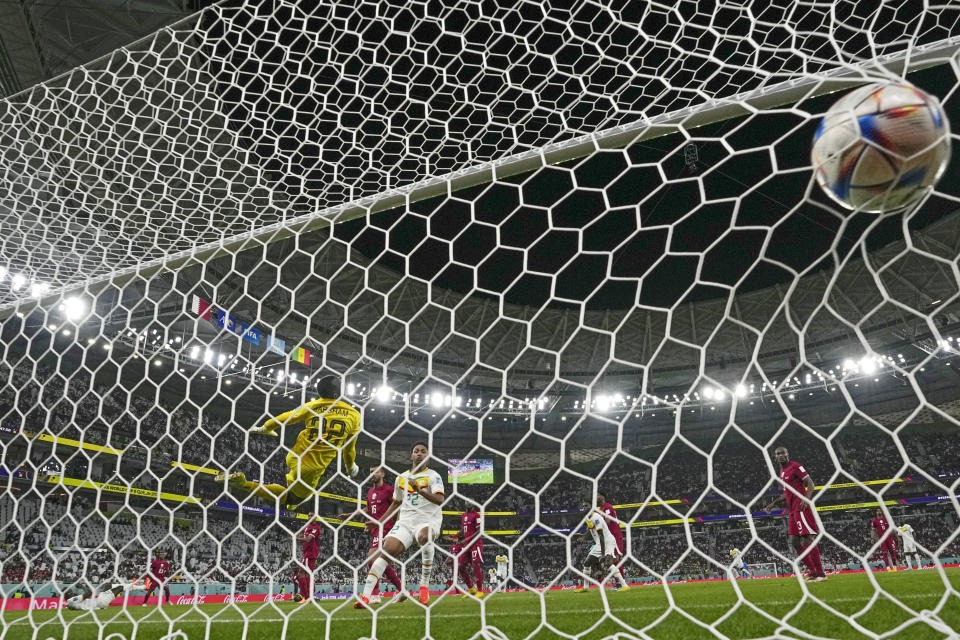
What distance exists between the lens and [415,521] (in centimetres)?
511

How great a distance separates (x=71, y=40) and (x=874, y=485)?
27681mm

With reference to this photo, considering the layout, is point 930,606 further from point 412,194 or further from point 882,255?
point 882,255

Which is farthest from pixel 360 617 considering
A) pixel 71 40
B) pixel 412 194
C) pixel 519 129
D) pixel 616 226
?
pixel 616 226

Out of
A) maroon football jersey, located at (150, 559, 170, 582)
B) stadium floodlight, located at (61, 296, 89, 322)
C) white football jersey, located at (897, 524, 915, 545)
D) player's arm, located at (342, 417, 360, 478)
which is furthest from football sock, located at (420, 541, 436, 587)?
white football jersey, located at (897, 524, 915, 545)

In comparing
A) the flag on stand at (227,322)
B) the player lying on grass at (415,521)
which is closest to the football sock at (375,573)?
the player lying on grass at (415,521)

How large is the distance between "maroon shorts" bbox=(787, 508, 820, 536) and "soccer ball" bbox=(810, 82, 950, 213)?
4570mm

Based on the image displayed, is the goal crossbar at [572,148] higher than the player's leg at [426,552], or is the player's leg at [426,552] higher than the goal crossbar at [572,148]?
the goal crossbar at [572,148]

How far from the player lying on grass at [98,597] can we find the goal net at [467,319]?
0.06m

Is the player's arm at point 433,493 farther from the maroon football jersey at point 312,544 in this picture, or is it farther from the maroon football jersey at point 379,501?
the maroon football jersey at point 312,544

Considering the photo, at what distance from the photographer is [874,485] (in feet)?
75.8

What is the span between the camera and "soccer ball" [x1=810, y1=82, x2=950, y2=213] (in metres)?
1.86

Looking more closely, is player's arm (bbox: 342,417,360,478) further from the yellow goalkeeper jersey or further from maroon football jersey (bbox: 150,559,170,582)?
maroon football jersey (bbox: 150,559,170,582)

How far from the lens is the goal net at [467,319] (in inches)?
108

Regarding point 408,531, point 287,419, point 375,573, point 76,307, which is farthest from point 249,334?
point 287,419
